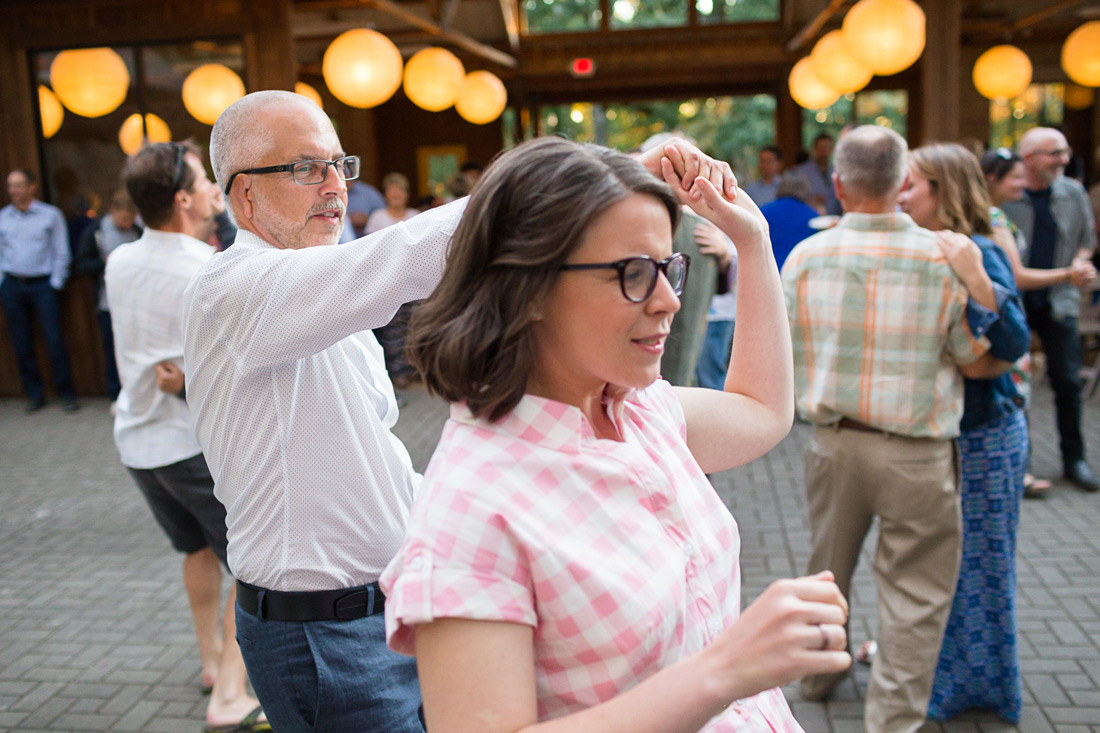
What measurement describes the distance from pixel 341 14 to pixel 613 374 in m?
11.7

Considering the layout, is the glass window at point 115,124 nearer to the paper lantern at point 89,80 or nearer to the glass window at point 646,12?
the paper lantern at point 89,80

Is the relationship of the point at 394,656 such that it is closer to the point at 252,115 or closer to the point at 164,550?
the point at 252,115

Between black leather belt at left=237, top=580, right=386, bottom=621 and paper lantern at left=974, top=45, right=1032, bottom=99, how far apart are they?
30.5ft

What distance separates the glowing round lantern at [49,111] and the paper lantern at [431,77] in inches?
148

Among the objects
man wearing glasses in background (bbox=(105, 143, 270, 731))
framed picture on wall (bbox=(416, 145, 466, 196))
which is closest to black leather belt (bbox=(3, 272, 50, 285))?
man wearing glasses in background (bbox=(105, 143, 270, 731))

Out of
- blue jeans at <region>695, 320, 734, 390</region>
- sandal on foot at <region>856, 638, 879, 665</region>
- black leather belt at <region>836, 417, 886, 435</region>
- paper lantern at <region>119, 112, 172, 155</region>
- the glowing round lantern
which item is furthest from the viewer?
the glowing round lantern

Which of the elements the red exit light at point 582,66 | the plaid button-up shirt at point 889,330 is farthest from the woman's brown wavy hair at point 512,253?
the red exit light at point 582,66

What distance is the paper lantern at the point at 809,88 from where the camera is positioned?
31.8 ft

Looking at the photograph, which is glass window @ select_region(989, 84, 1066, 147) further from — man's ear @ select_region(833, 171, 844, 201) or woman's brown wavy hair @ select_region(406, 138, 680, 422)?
woman's brown wavy hair @ select_region(406, 138, 680, 422)

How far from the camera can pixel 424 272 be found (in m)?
1.50

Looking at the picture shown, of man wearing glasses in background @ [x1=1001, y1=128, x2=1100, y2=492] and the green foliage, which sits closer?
man wearing glasses in background @ [x1=1001, y1=128, x2=1100, y2=492]

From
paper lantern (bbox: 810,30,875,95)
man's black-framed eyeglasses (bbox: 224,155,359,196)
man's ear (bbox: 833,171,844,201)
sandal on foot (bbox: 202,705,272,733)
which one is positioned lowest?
sandal on foot (bbox: 202,705,272,733)

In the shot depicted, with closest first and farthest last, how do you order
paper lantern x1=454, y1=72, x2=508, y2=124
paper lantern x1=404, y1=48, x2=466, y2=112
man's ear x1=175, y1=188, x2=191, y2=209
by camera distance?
1. man's ear x1=175, y1=188, x2=191, y2=209
2. paper lantern x1=404, y1=48, x2=466, y2=112
3. paper lantern x1=454, y1=72, x2=508, y2=124

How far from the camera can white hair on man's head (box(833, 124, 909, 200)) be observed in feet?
9.98
